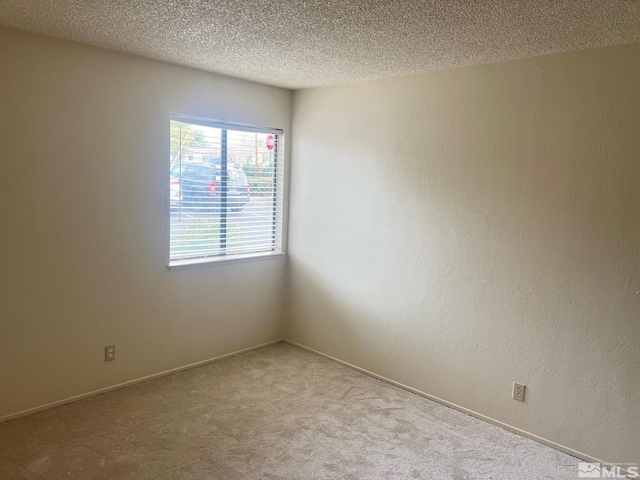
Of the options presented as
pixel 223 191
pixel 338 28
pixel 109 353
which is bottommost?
pixel 109 353

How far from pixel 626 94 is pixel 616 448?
6.33ft

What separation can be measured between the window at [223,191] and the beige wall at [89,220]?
125 millimetres

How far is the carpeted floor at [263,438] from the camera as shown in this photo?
253cm

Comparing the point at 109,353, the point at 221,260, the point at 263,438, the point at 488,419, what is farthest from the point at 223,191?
the point at 488,419

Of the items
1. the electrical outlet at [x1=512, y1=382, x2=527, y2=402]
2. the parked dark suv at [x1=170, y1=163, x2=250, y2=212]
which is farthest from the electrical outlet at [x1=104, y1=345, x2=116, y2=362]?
the electrical outlet at [x1=512, y1=382, x2=527, y2=402]

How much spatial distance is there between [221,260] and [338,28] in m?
2.14

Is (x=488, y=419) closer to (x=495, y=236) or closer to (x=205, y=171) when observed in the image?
(x=495, y=236)

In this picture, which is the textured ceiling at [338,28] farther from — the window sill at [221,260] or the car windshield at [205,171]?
the window sill at [221,260]

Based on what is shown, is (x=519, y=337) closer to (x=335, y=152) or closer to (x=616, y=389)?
(x=616, y=389)

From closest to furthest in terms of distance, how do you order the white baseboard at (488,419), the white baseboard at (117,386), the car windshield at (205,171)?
the white baseboard at (488,419) < the white baseboard at (117,386) < the car windshield at (205,171)

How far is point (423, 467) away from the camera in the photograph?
2613 millimetres

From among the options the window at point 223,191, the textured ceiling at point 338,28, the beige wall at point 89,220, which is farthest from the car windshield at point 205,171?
the textured ceiling at point 338,28

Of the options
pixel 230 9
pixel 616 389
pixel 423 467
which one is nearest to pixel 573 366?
pixel 616 389

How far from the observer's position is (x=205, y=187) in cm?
381
